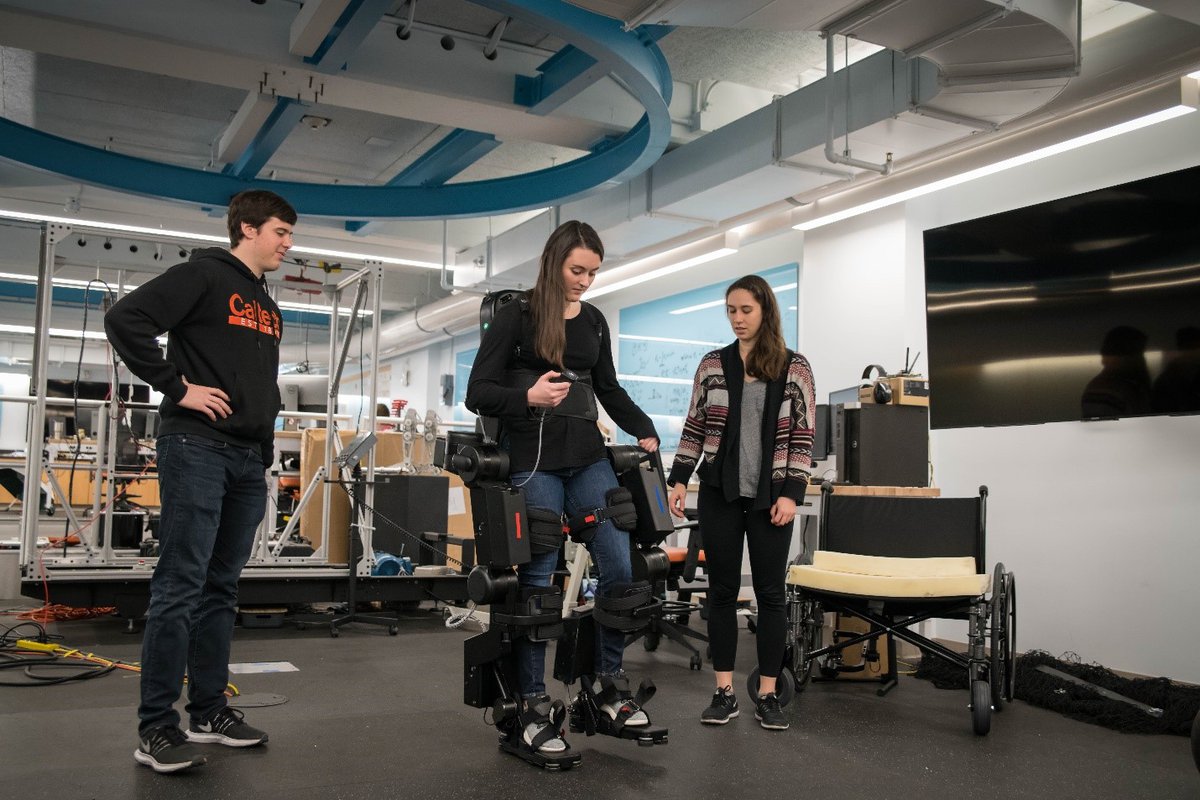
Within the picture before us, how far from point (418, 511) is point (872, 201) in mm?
3349

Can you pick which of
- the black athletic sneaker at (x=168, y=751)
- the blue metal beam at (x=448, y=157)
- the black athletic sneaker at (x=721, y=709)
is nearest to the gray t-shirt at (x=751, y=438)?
the black athletic sneaker at (x=721, y=709)

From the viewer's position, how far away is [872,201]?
5820mm

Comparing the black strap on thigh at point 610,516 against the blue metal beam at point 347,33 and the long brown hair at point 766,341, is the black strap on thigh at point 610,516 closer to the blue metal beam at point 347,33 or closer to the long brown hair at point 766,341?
the long brown hair at point 766,341

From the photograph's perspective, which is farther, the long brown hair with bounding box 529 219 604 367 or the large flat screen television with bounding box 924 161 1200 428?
the large flat screen television with bounding box 924 161 1200 428

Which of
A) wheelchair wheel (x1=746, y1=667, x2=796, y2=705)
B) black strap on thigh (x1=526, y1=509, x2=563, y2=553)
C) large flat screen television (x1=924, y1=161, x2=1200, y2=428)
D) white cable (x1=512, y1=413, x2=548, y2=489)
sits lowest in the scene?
wheelchair wheel (x1=746, y1=667, x2=796, y2=705)

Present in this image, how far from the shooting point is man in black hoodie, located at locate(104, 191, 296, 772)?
8.07 feet

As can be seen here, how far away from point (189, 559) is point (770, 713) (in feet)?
5.91

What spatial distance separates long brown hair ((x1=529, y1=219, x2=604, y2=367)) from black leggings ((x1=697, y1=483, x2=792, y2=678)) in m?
0.93

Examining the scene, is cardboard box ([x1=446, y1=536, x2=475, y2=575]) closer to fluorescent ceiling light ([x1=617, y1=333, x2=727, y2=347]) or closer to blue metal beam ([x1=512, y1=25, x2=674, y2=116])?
blue metal beam ([x1=512, y1=25, x2=674, y2=116])

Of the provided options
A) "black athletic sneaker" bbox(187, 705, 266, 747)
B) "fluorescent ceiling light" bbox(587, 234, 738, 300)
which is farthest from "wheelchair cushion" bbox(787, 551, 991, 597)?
"fluorescent ceiling light" bbox(587, 234, 738, 300)

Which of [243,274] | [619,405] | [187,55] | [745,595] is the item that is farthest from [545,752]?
[745,595]

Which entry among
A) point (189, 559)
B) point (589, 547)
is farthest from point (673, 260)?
point (189, 559)

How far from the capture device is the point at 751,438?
3262 mm

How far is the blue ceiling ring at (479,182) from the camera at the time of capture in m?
4.36
